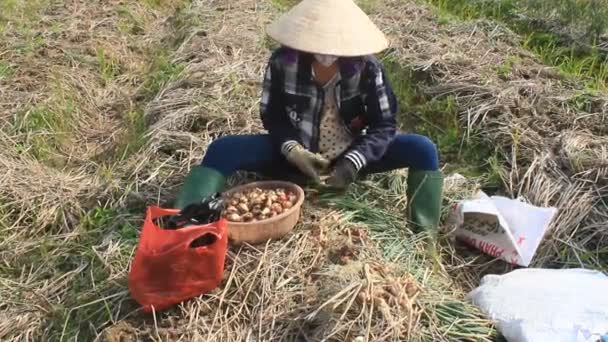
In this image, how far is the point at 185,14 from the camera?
215 inches

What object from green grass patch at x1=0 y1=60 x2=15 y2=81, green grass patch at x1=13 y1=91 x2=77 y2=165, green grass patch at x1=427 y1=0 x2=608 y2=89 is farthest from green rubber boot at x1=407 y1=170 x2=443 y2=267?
green grass patch at x1=0 y1=60 x2=15 y2=81

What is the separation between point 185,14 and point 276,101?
295 centimetres

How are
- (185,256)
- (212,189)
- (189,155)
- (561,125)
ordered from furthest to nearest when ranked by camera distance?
(561,125) → (189,155) → (212,189) → (185,256)

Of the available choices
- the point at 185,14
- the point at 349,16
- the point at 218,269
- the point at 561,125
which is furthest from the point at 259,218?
the point at 185,14

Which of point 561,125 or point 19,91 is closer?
point 561,125

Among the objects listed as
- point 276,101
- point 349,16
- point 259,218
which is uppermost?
point 349,16

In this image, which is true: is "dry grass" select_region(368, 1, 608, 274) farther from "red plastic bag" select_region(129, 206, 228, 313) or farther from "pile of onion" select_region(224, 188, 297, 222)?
"red plastic bag" select_region(129, 206, 228, 313)

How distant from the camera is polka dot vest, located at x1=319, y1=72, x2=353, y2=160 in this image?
8.99ft

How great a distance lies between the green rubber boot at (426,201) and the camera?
268 centimetres

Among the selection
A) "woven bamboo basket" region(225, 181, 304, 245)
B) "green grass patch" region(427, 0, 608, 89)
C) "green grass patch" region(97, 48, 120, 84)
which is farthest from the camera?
"green grass patch" region(97, 48, 120, 84)

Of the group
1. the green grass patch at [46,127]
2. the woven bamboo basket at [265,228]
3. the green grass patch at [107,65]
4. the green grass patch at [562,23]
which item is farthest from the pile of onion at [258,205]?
the green grass patch at [107,65]

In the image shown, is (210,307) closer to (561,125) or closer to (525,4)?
(561,125)

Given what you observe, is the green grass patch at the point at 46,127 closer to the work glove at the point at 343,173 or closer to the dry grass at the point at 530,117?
the work glove at the point at 343,173

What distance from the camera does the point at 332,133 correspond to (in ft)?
9.09
